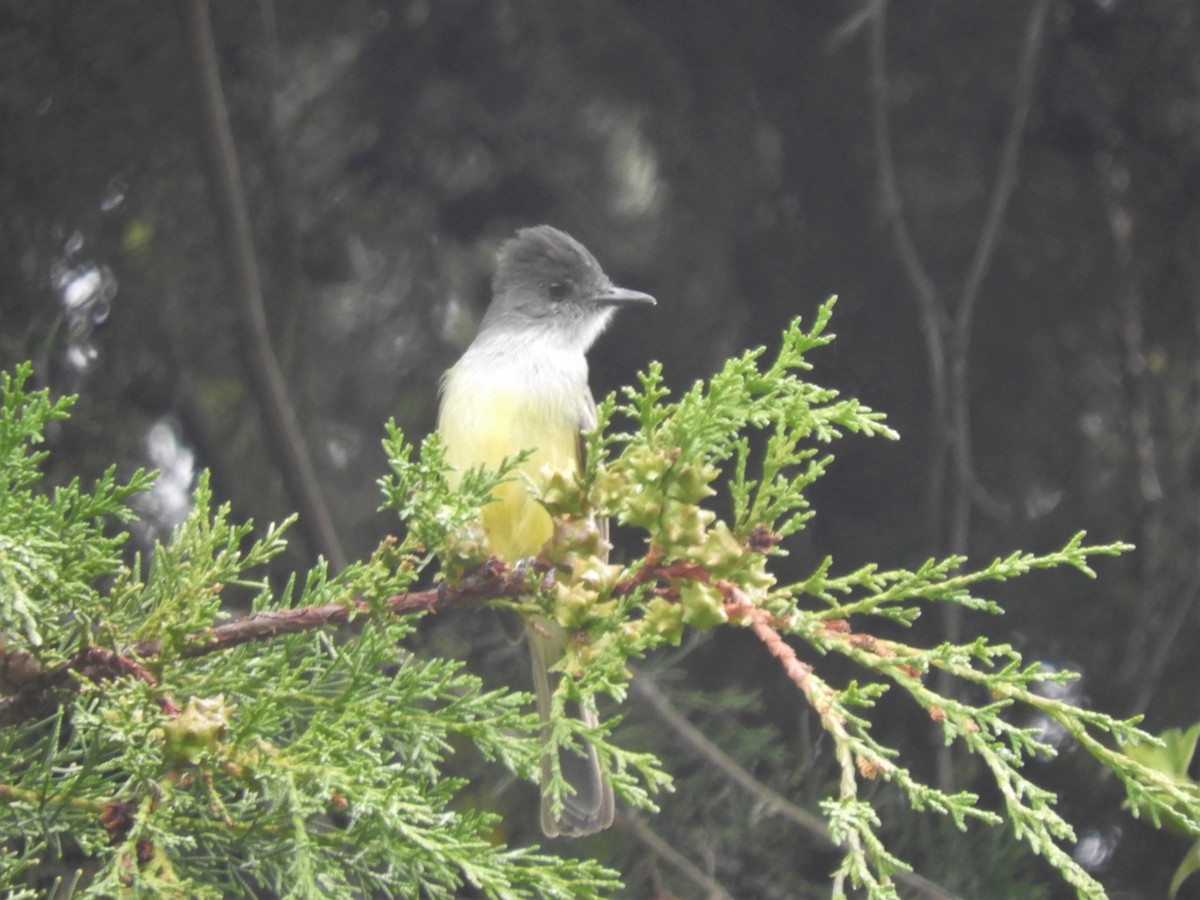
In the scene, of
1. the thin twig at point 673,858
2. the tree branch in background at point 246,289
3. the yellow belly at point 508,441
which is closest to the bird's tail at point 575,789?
the thin twig at point 673,858

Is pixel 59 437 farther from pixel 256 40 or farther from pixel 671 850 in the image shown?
pixel 671 850

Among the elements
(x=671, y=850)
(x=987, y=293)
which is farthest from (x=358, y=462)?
(x=987, y=293)

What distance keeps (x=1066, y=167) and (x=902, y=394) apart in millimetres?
696

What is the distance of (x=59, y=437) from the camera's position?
127 inches

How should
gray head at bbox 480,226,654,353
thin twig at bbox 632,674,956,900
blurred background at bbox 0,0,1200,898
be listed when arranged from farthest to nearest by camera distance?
gray head at bbox 480,226,654,353, blurred background at bbox 0,0,1200,898, thin twig at bbox 632,674,956,900

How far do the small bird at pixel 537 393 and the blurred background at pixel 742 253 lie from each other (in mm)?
198

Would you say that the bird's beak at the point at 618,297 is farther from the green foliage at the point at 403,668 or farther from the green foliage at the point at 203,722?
the green foliage at the point at 203,722

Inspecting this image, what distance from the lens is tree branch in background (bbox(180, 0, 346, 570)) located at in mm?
3051

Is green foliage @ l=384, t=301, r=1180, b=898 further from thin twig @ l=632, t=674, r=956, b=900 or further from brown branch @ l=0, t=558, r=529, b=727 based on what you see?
thin twig @ l=632, t=674, r=956, b=900

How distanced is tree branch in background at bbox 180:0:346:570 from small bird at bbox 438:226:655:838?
330 millimetres

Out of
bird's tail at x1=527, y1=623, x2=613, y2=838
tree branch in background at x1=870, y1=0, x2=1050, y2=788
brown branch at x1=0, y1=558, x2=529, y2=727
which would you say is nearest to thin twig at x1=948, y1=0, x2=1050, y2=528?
tree branch in background at x1=870, y1=0, x2=1050, y2=788

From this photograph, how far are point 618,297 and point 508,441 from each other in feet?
1.75

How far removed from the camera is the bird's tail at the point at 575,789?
2.77 metres

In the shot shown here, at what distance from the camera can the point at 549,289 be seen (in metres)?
3.57
